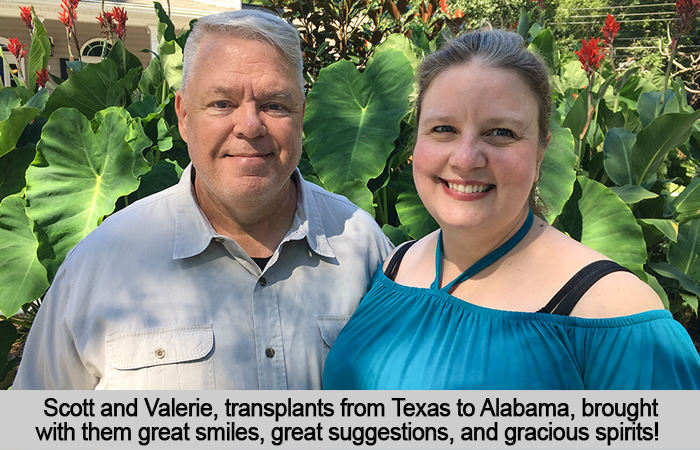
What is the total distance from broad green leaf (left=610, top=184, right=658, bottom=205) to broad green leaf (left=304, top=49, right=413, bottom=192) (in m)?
1.19

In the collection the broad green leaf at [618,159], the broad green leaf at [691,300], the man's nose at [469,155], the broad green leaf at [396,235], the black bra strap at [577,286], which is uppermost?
the man's nose at [469,155]

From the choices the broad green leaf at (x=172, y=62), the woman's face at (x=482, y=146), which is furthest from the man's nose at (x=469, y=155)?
the broad green leaf at (x=172, y=62)

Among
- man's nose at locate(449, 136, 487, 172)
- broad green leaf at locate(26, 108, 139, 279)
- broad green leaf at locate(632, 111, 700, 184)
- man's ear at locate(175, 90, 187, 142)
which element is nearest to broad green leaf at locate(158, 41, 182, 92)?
broad green leaf at locate(26, 108, 139, 279)

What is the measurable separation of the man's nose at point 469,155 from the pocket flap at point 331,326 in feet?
2.12

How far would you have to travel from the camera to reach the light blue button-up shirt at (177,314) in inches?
62.6

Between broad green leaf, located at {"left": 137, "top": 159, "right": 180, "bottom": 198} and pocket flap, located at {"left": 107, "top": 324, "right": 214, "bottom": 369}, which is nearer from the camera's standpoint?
pocket flap, located at {"left": 107, "top": 324, "right": 214, "bottom": 369}

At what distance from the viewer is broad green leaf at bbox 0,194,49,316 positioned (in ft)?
8.56

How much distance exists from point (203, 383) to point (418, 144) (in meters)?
0.90

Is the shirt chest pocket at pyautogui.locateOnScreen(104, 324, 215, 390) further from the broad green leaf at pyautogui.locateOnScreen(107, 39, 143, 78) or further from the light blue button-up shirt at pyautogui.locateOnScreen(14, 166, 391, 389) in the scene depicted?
the broad green leaf at pyautogui.locateOnScreen(107, 39, 143, 78)

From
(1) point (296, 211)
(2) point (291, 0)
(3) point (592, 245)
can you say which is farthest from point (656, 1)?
(1) point (296, 211)

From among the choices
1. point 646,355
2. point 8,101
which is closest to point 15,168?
point 8,101

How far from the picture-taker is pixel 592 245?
2723 millimetres

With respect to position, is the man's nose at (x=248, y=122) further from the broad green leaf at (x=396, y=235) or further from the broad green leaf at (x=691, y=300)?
the broad green leaf at (x=691, y=300)
